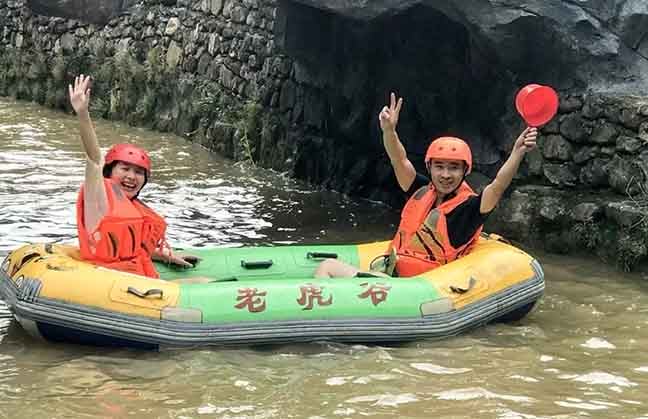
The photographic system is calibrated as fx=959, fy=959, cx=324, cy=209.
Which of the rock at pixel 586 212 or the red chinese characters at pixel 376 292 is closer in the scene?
the red chinese characters at pixel 376 292

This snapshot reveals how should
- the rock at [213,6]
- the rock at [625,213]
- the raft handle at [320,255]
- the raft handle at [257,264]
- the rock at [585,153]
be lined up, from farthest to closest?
1. the rock at [213,6]
2. the rock at [585,153]
3. the rock at [625,213]
4. the raft handle at [320,255]
5. the raft handle at [257,264]

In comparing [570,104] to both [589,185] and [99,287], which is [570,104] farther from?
[99,287]

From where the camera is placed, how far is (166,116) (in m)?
13.4

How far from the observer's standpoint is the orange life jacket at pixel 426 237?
18.3ft

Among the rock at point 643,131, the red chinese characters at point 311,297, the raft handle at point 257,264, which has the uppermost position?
the rock at point 643,131

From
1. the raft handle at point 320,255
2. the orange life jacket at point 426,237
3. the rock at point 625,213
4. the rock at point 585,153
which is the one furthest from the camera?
the rock at point 585,153

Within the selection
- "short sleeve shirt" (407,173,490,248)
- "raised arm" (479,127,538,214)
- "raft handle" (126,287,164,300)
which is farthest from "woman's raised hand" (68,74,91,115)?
"raised arm" (479,127,538,214)

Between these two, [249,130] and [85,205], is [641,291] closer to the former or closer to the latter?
[85,205]

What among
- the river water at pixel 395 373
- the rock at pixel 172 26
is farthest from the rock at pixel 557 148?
the rock at pixel 172 26

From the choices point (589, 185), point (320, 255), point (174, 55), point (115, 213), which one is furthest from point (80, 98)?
point (174, 55)

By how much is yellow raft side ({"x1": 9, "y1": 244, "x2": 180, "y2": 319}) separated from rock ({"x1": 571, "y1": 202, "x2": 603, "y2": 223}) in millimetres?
3205

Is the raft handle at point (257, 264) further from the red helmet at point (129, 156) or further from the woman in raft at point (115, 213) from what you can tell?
the red helmet at point (129, 156)

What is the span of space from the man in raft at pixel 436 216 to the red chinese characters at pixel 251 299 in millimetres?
716

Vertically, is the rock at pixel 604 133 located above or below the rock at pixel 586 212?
above
